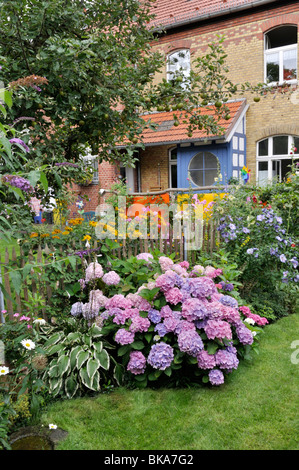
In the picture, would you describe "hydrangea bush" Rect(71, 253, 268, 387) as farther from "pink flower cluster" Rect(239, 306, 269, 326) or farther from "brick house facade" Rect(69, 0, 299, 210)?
"brick house facade" Rect(69, 0, 299, 210)

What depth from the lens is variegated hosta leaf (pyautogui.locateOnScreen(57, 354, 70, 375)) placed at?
2957 millimetres

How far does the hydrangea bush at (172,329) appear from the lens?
9.79 feet

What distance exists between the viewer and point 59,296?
3904 millimetres

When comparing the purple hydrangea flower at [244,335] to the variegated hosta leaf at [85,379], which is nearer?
the variegated hosta leaf at [85,379]

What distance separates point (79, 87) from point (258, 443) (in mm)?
3425

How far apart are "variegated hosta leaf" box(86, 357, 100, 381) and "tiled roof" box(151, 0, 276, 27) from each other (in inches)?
451

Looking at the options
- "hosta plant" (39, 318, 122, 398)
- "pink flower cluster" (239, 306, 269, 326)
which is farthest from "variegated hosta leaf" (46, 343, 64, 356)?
"pink flower cluster" (239, 306, 269, 326)

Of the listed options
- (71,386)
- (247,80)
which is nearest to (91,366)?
(71,386)

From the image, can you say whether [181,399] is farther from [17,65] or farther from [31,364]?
[17,65]

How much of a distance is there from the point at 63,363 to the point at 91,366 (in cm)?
22

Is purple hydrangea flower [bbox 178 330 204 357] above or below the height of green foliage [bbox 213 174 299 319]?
below

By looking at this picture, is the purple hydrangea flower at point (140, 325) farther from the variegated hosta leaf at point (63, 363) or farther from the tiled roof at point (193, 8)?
the tiled roof at point (193, 8)

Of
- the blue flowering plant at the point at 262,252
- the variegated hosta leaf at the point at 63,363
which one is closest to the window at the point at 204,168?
the blue flowering plant at the point at 262,252

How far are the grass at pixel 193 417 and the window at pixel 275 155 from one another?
9480 millimetres
